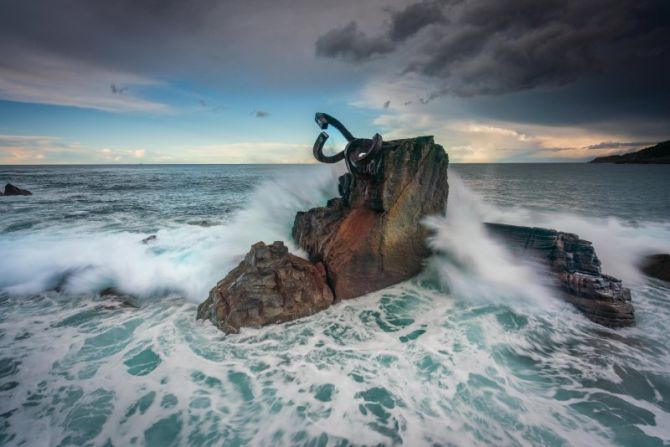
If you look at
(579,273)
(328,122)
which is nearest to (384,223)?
(328,122)

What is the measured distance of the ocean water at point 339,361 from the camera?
12.6 ft

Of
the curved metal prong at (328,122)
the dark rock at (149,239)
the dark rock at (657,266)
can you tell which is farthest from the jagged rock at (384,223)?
the dark rock at (149,239)

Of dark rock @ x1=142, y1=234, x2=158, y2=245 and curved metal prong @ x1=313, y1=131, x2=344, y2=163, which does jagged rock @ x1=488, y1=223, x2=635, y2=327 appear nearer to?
curved metal prong @ x1=313, y1=131, x2=344, y2=163

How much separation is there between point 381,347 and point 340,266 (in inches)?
87.0

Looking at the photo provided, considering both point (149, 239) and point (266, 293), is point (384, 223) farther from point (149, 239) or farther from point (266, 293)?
point (149, 239)

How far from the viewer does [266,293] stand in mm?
6102

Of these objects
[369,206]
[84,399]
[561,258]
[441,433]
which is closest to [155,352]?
[84,399]

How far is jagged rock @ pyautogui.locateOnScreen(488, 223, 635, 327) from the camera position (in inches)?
238

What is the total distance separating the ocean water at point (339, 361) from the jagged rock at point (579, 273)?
0.32m

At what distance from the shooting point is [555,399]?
424 centimetres

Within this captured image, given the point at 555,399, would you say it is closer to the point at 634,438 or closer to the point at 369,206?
the point at 634,438

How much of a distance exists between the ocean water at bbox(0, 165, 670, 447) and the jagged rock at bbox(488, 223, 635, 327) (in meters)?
0.32

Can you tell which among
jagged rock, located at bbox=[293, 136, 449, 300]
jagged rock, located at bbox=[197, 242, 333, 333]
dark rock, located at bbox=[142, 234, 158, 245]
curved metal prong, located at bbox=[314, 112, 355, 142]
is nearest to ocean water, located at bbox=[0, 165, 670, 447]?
jagged rock, located at bbox=[197, 242, 333, 333]

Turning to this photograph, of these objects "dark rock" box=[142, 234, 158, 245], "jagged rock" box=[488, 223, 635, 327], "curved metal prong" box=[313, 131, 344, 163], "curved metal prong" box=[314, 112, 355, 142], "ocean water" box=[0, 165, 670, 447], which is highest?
"curved metal prong" box=[314, 112, 355, 142]
